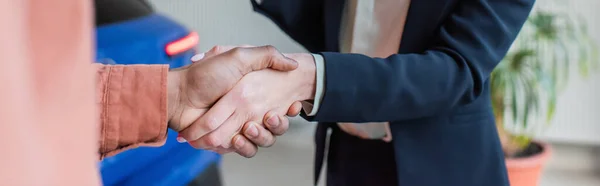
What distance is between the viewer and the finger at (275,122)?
0.82 m

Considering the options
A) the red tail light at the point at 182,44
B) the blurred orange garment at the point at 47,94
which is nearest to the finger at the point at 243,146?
the red tail light at the point at 182,44

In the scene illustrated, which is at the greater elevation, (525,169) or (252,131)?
(252,131)

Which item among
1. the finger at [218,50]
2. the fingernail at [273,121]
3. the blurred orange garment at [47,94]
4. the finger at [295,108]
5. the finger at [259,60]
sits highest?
the blurred orange garment at [47,94]

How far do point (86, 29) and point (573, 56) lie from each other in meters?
1.72

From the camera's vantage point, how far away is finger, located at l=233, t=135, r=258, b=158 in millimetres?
824

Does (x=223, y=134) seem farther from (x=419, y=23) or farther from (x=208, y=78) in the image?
(x=419, y=23)

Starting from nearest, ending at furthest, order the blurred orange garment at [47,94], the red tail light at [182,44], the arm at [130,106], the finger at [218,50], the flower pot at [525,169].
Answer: the blurred orange garment at [47,94] → the arm at [130,106] → the finger at [218,50] → the red tail light at [182,44] → the flower pot at [525,169]

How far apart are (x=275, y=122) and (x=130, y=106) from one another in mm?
193

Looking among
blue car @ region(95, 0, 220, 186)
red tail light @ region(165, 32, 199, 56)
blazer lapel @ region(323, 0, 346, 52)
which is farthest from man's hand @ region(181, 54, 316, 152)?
red tail light @ region(165, 32, 199, 56)

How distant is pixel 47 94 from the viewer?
0.31 metres

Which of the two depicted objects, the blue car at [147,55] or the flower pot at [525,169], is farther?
the flower pot at [525,169]

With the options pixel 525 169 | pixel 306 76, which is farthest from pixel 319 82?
pixel 525 169

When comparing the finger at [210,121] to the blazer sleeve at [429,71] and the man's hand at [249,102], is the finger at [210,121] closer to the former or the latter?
the man's hand at [249,102]

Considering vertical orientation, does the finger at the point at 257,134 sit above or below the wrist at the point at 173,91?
below
